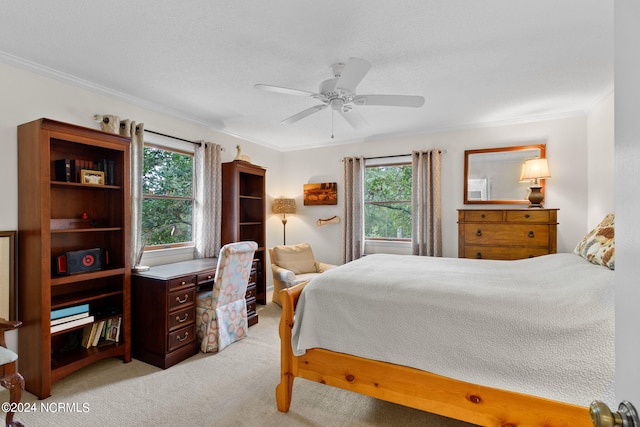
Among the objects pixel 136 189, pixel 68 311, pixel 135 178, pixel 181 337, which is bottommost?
pixel 181 337

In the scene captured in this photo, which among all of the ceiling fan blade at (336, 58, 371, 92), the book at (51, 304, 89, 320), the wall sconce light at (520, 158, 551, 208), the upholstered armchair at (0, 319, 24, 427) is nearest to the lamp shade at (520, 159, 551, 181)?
the wall sconce light at (520, 158, 551, 208)

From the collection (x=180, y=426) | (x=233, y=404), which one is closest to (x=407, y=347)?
(x=233, y=404)

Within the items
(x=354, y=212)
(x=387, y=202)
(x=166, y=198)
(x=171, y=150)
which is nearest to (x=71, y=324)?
(x=166, y=198)

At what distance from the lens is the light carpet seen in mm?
1953

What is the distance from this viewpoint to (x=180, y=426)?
1904 mm

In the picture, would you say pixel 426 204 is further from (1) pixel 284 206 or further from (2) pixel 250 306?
(2) pixel 250 306

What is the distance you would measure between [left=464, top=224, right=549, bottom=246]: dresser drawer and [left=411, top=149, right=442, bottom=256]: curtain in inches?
26.7

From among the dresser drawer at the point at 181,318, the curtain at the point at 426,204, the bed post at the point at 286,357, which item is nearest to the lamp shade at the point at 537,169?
the curtain at the point at 426,204

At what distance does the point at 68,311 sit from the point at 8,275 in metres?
0.51

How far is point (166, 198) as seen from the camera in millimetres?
3582

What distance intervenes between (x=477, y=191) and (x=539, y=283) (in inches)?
98.2

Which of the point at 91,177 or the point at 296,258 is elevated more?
the point at 91,177

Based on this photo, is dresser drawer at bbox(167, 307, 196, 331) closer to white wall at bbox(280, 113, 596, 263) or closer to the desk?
the desk

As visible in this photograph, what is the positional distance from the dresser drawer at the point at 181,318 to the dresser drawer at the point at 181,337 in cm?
5
